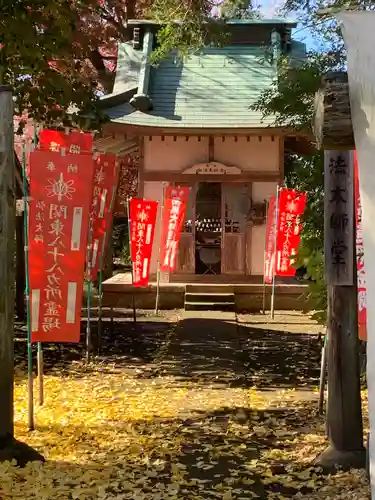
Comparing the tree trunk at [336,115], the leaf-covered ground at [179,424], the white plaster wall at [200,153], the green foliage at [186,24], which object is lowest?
the leaf-covered ground at [179,424]

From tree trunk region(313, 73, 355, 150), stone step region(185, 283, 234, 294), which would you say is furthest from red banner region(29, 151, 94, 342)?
stone step region(185, 283, 234, 294)

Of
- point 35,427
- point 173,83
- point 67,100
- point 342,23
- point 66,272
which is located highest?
point 173,83

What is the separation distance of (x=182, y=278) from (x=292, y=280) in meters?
2.66

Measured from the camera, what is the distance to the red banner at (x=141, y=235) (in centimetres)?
1209

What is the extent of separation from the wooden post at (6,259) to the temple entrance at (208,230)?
1064cm

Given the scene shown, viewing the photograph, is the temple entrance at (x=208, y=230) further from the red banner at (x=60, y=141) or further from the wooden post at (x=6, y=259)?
the wooden post at (x=6, y=259)

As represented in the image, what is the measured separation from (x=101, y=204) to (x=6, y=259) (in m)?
3.90

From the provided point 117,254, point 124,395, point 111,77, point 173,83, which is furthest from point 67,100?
point 117,254

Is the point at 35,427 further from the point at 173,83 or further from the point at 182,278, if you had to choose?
the point at 173,83

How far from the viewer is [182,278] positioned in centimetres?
1444

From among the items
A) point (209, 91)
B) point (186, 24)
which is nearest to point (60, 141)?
point (186, 24)

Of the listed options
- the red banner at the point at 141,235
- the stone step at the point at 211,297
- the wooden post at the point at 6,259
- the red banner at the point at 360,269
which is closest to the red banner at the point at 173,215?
the red banner at the point at 141,235

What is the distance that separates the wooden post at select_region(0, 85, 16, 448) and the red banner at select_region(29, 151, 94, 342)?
3.40ft

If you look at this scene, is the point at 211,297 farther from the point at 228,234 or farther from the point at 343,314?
the point at 343,314
